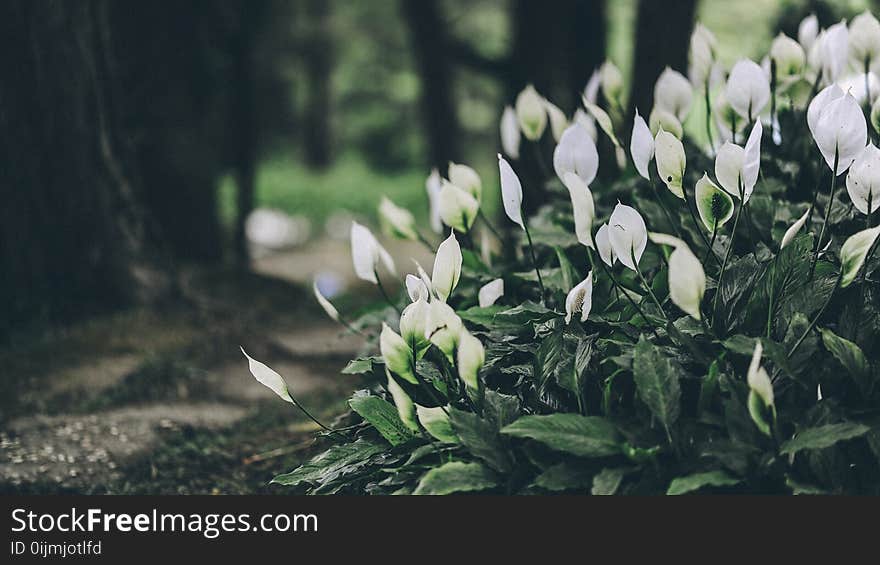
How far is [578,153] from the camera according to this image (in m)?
1.97

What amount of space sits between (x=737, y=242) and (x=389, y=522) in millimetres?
1329

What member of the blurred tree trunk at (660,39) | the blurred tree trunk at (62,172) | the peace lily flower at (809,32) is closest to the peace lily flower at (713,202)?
the peace lily flower at (809,32)

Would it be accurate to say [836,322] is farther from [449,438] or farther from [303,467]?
[303,467]

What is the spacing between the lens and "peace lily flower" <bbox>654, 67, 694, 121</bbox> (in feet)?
7.95

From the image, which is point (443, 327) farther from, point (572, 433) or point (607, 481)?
point (607, 481)

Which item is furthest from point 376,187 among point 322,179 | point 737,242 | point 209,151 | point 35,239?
point 737,242

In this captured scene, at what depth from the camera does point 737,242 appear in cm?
236

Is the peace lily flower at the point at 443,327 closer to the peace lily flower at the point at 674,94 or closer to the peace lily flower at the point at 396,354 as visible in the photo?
the peace lily flower at the point at 396,354

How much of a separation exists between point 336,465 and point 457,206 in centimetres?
62

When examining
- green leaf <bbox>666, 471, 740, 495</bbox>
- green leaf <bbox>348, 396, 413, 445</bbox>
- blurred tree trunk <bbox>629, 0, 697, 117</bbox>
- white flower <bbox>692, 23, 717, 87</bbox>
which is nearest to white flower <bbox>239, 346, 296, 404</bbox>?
green leaf <bbox>348, 396, 413, 445</bbox>

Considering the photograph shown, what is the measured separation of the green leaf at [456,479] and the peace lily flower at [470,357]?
0.51 ft

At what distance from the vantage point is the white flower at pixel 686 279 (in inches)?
56.3

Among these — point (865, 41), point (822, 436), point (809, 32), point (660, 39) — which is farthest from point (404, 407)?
point (660, 39)

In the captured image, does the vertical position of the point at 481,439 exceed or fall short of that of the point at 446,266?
it falls short
